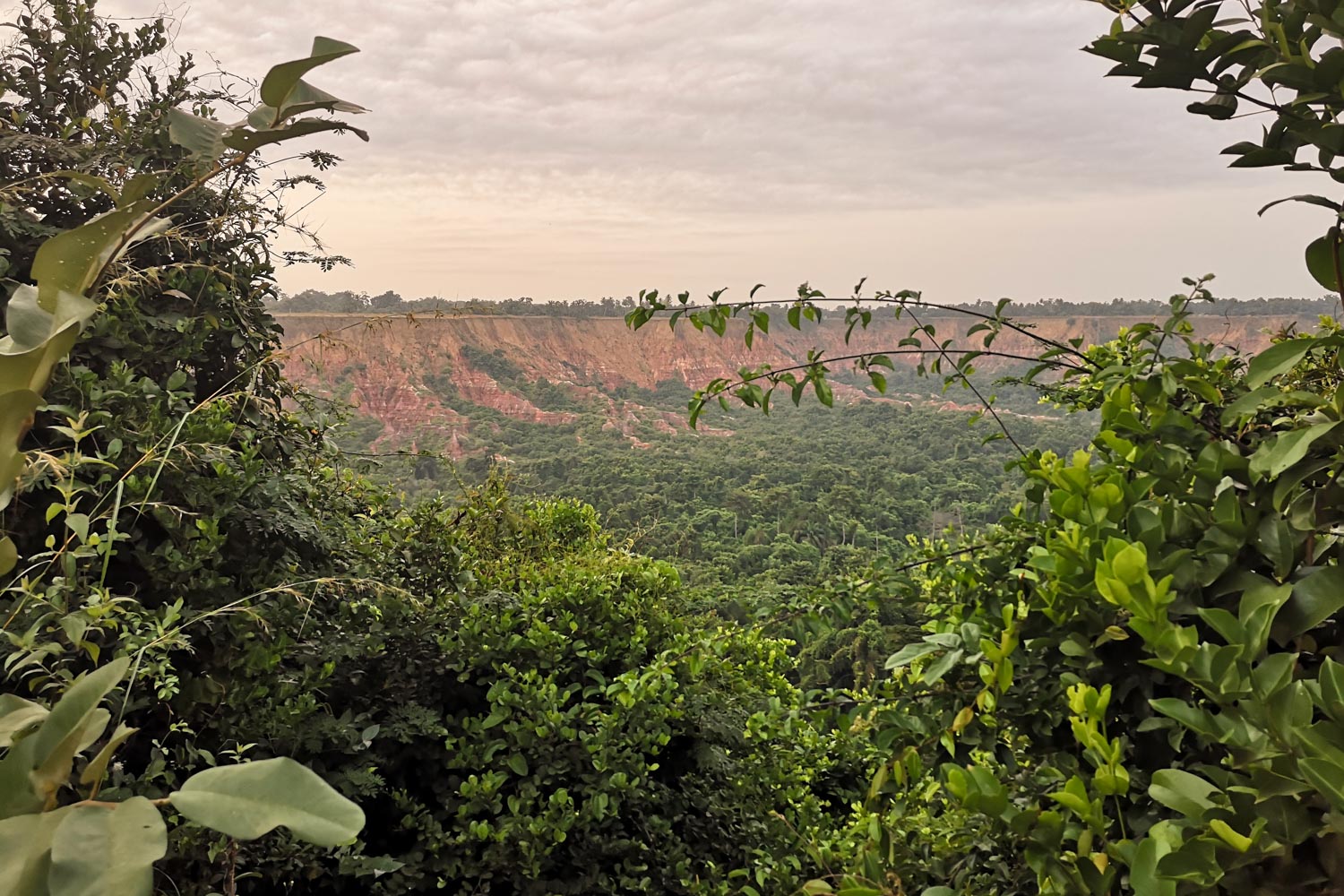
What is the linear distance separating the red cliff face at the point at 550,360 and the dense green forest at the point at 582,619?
538 inches

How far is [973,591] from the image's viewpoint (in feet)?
3.46

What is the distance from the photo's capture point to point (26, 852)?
0.24 meters

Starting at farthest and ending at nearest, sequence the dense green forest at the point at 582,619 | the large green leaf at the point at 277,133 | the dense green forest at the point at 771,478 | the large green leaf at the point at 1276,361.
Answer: the dense green forest at the point at 771,478 < the large green leaf at the point at 1276,361 < the dense green forest at the point at 582,619 < the large green leaf at the point at 277,133

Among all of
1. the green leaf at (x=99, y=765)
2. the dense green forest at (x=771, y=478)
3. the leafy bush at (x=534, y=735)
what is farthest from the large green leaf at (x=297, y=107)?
the dense green forest at (x=771, y=478)

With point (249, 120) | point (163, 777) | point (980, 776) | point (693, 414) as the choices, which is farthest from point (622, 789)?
point (249, 120)

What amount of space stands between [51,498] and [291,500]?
1.99ft

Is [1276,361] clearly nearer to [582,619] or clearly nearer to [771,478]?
[582,619]

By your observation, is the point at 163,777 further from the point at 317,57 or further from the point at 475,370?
the point at 475,370

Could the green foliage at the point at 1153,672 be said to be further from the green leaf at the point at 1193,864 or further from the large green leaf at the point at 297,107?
the large green leaf at the point at 297,107

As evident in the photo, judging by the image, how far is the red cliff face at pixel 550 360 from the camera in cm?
2328

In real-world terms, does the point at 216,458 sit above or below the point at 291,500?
above

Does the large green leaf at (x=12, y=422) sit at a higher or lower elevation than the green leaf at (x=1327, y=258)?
lower

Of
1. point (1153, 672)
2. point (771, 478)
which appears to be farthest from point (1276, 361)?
point (771, 478)

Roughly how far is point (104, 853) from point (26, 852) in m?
0.03
